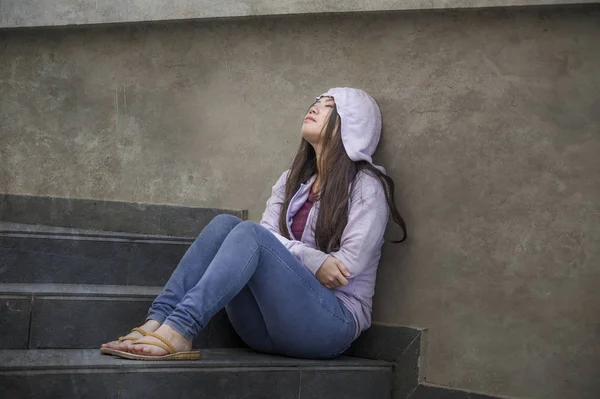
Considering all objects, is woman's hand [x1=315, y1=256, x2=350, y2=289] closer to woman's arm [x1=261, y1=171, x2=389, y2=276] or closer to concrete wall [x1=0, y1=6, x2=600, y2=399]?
woman's arm [x1=261, y1=171, x2=389, y2=276]

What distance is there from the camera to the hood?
10.9ft

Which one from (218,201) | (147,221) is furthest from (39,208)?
(218,201)

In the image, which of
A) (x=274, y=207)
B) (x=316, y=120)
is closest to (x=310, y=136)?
(x=316, y=120)

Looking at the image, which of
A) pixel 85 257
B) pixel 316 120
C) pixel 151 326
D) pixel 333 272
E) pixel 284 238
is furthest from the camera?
pixel 85 257

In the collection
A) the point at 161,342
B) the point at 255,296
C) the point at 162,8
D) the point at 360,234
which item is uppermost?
the point at 162,8

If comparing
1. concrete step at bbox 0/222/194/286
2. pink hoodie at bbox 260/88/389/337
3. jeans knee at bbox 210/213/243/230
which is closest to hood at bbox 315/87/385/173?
pink hoodie at bbox 260/88/389/337

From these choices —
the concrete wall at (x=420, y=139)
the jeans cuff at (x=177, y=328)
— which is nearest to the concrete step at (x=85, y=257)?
the concrete wall at (x=420, y=139)

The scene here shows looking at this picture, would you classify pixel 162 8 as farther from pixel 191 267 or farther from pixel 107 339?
pixel 107 339

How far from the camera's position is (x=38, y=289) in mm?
3061

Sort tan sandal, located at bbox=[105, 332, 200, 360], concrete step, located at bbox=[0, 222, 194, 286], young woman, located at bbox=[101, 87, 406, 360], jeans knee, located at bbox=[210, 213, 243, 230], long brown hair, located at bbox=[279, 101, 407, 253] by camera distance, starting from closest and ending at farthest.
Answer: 1. tan sandal, located at bbox=[105, 332, 200, 360]
2. young woman, located at bbox=[101, 87, 406, 360]
3. jeans knee, located at bbox=[210, 213, 243, 230]
4. long brown hair, located at bbox=[279, 101, 407, 253]
5. concrete step, located at bbox=[0, 222, 194, 286]

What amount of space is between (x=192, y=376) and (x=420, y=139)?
4.42 feet

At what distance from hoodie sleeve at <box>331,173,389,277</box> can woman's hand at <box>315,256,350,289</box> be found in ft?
0.07

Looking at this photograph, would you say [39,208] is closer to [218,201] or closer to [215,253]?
[218,201]

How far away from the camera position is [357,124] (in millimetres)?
3328
